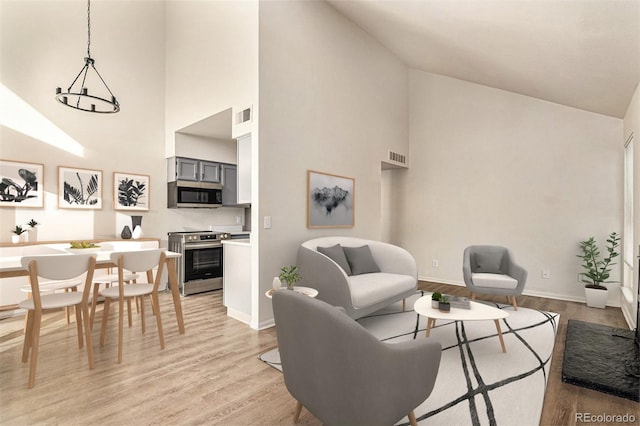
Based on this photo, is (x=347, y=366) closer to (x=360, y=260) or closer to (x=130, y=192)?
(x=360, y=260)

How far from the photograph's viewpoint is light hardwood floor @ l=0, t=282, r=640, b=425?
76.2 inches

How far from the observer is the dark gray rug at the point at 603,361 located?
7.07 feet

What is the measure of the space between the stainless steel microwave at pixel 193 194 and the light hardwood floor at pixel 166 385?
2338 millimetres

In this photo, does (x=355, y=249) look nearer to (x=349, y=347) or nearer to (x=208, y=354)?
(x=208, y=354)

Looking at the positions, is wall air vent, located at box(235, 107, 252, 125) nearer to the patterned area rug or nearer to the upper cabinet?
the upper cabinet

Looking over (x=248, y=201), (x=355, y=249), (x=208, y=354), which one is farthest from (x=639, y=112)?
(x=208, y=354)

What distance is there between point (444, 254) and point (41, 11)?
7289mm

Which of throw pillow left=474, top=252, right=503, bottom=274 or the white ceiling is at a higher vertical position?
the white ceiling

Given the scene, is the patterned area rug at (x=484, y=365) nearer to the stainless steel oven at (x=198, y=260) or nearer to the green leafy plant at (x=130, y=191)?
the stainless steel oven at (x=198, y=260)

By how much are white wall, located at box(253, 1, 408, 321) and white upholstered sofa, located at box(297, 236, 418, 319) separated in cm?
34

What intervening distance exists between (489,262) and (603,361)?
2.07m
